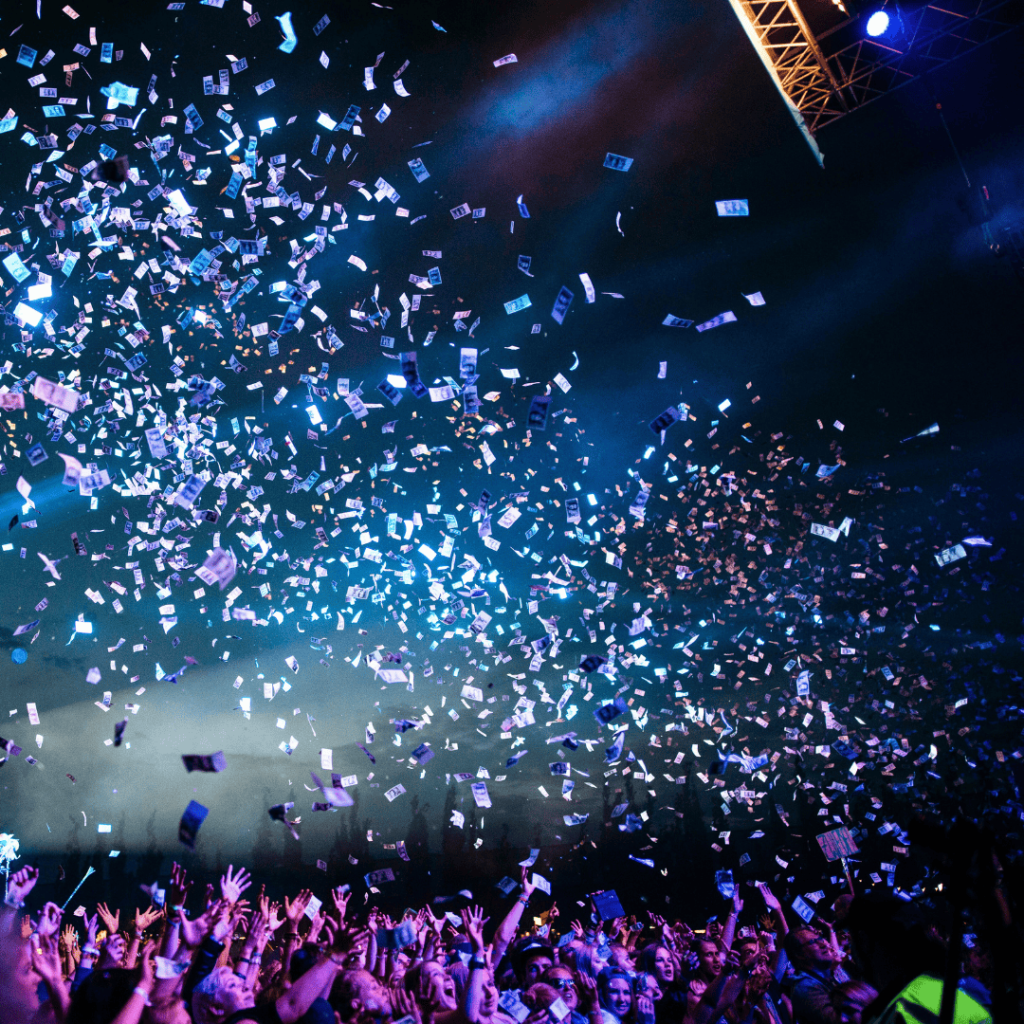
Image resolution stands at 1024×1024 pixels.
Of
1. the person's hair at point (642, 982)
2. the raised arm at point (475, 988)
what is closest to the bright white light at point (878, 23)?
Result: the person's hair at point (642, 982)

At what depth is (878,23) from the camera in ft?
33.0

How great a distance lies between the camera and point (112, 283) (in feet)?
27.7

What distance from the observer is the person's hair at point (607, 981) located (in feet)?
19.6

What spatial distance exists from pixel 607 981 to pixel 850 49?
1239cm

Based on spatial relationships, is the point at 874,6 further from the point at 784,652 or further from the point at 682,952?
the point at 682,952

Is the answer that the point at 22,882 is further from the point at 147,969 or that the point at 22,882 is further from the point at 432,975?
the point at 432,975

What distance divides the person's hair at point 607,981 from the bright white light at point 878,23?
1229 cm

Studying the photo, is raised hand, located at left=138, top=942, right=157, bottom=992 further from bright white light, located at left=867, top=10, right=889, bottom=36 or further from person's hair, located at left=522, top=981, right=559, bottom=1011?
bright white light, located at left=867, top=10, right=889, bottom=36

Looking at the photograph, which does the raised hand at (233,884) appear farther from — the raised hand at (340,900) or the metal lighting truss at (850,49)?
the metal lighting truss at (850,49)

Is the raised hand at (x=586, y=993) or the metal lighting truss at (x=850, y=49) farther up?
the metal lighting truss at (x=850, y=49)

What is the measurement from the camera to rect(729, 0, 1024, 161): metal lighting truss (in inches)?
385

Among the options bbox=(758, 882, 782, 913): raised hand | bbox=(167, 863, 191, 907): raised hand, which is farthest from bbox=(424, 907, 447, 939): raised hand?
bbox=(758, 882, 782, 913): raised hand

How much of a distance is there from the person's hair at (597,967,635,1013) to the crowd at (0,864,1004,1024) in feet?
0.06

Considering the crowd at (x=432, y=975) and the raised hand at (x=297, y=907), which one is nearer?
the crowd at (x=432, y=975)
